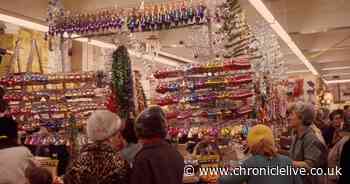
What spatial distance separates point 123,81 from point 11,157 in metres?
1.82

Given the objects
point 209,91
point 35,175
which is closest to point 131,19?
point 209,91

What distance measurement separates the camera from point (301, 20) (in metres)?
10.4

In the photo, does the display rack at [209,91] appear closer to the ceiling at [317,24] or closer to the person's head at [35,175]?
the person's head at [35,175]

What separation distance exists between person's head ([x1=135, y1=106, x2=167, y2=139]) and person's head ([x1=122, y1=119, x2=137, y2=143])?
685 mm

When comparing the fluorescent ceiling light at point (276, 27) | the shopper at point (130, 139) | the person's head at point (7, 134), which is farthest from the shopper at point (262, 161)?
the fluorescent ceiling light at point (276, 27)

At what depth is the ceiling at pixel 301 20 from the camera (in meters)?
8.09

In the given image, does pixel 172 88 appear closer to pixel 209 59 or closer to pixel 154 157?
pixel 209 59

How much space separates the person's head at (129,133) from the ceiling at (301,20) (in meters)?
2.50

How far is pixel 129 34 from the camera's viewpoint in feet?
17.2

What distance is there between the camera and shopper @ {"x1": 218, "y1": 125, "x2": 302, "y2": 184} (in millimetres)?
3260

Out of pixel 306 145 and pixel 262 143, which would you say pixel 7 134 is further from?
pixel 306 145

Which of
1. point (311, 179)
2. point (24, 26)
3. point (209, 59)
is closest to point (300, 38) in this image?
point (24, 26)

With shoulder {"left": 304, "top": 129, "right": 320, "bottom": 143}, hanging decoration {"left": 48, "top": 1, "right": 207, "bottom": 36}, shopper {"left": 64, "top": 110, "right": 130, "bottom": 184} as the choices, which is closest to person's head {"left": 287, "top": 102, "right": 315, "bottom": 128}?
shoulder {"left": 304, "top": 129, "right": 320, "bottom": 143}

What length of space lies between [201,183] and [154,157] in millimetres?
1309
